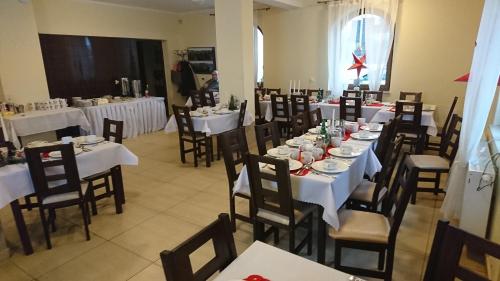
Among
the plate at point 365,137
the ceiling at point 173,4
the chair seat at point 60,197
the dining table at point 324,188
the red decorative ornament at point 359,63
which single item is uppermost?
the ceiling at point 173,4

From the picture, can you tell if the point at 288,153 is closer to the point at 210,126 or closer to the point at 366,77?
the point at 210,126

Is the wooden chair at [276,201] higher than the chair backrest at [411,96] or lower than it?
lower

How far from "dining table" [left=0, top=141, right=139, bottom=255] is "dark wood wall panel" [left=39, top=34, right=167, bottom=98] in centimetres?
386

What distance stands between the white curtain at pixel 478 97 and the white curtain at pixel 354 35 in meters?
3.40

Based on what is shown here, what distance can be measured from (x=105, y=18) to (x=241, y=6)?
3500 millimetres

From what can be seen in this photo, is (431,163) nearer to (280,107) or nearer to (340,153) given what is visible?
(340,153)

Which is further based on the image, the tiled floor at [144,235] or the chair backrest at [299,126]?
the chair backrest at [299,126]

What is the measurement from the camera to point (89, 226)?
3.01m

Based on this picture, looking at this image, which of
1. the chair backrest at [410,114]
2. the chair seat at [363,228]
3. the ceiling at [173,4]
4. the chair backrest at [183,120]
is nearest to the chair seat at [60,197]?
the chair backrest at [183,120]

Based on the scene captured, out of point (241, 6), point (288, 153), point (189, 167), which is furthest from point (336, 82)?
point (288, 153)

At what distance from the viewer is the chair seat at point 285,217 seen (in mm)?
2203

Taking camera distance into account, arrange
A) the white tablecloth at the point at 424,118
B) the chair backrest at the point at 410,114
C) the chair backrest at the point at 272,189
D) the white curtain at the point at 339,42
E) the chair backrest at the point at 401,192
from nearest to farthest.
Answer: the chair backrest at the point at 401,192 → the chair backrest at the point at 272,189 → the chair backrest at the point at 410,114 → the white tablecloth at the point at 424,118 → the white curtain at the point at 339,42

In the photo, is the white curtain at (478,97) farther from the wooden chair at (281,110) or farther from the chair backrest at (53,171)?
the chair backrest at (53,171)

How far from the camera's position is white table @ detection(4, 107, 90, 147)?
4598 millimetres
